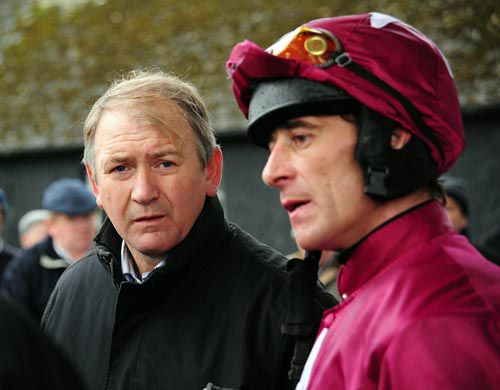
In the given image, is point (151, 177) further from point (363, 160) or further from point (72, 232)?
point (72, 232)

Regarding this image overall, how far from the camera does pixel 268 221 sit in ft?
48.3

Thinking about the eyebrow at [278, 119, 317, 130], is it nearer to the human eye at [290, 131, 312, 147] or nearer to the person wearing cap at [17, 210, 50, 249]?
the human eye at [290, 131, 312, 147]

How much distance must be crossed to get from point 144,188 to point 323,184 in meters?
1.06

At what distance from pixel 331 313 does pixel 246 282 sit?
760mm

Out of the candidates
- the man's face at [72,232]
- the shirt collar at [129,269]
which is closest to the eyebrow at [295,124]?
the shirt collar at [129,269]

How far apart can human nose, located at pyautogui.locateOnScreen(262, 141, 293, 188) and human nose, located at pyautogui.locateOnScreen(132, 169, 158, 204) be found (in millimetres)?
875

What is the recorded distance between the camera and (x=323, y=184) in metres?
2.43

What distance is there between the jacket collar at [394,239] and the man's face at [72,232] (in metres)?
5.35

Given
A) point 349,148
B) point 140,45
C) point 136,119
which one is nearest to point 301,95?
point 349,148

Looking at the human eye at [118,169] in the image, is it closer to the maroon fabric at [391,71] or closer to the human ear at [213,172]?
the human ear at [213,172]

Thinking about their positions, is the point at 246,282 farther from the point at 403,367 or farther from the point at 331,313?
the point at 403,367

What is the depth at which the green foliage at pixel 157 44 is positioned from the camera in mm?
12922

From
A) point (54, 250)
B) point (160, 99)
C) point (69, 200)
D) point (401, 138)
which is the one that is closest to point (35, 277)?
point (54, 250)

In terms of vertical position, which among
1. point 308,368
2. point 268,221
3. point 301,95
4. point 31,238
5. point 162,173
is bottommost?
point 268,221
